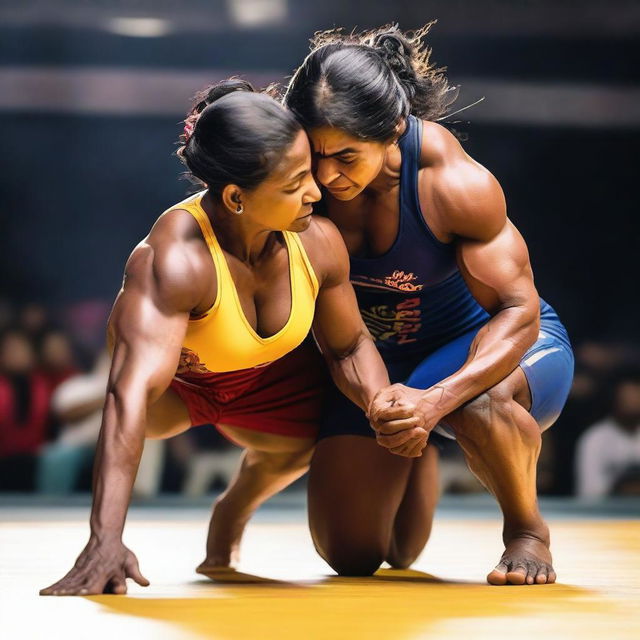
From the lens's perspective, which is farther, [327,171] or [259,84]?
[259,84]

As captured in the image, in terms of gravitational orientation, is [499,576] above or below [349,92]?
below

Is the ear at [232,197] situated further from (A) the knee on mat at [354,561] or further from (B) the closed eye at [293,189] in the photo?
(A) the knee on mat at [354,561]

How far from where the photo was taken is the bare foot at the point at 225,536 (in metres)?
2.30

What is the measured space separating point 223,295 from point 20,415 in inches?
125

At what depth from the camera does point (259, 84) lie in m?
5.01

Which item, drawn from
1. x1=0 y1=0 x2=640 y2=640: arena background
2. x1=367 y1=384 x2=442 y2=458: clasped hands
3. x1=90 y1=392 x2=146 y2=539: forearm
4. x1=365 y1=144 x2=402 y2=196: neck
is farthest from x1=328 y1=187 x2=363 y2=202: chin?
x1=0 y1=0 x2=640 y2=640: arena background

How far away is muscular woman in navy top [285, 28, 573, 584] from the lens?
6.28 ft

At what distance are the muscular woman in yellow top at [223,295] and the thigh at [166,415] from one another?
4 centimetres

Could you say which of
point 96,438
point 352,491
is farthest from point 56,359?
point 352,491

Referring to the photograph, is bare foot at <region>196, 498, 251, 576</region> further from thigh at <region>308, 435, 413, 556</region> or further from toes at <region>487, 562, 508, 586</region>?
toes at <region>487, 562, 508, 586</region>

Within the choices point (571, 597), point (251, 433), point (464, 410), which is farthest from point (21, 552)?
point (571, 597)

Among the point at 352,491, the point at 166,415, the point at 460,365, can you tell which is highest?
the point at 460,365

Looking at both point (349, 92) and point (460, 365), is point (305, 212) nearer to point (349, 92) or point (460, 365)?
point (349, 92)

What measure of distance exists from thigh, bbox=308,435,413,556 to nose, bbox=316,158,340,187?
1.91ft
